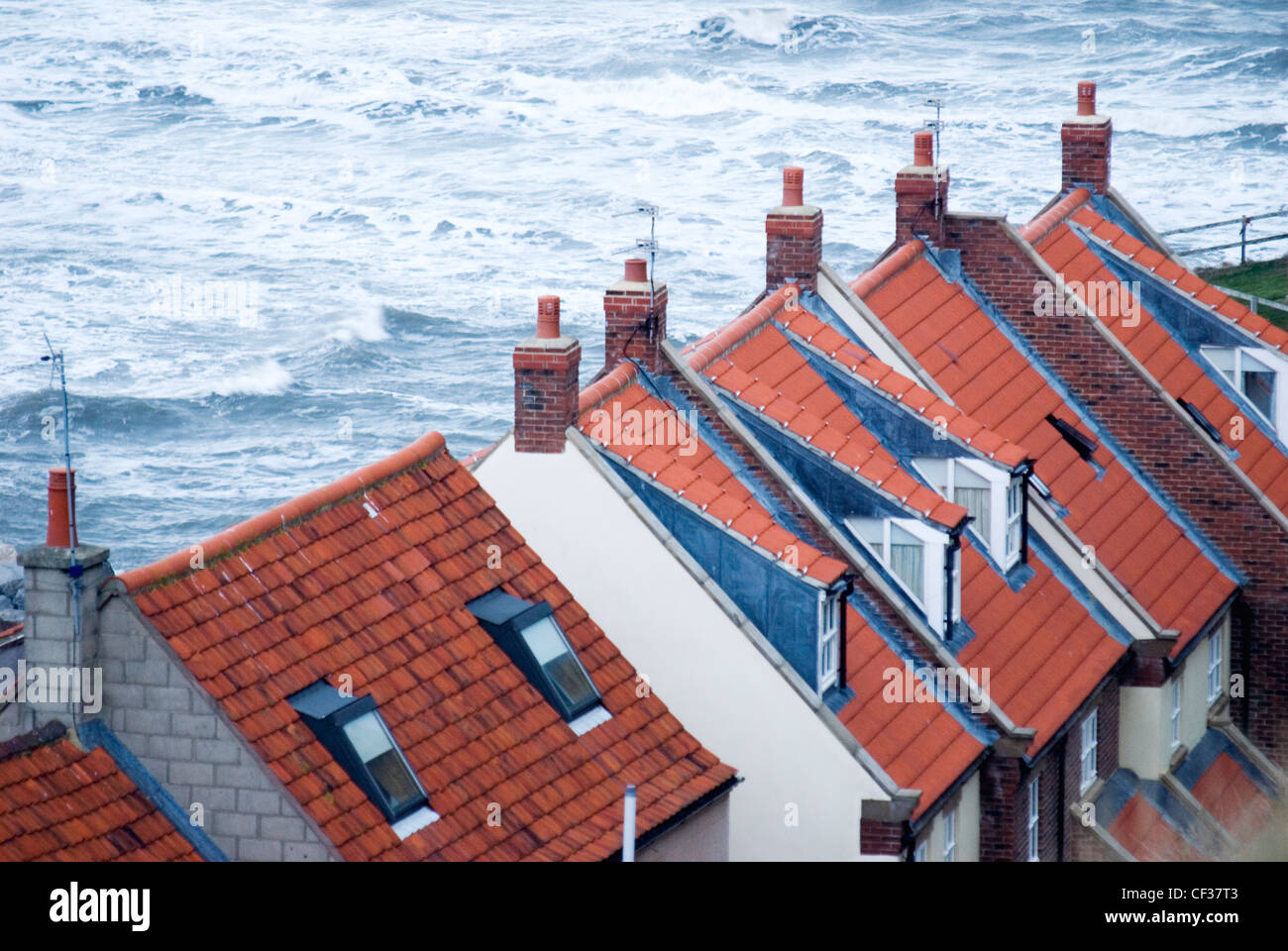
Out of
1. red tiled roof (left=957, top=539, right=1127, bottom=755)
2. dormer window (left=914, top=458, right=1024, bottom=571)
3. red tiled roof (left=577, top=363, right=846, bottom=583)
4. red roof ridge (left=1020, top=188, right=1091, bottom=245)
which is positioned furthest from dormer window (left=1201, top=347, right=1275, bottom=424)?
red tiled roof (left=577, top=363, right=846, bottom=583)

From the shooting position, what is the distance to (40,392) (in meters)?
78.1

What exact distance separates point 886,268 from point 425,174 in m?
80.6

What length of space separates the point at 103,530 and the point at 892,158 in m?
52.6

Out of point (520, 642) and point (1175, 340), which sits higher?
point (1175, 340)

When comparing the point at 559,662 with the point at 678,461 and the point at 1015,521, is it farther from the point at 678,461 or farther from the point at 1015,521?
the point at 1015,521

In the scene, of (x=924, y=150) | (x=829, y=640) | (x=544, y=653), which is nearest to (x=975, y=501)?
(x=829, y=640)

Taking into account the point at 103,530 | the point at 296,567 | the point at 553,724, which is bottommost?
the point at 103,530

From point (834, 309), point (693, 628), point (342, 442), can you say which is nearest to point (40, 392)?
point (342, 442)

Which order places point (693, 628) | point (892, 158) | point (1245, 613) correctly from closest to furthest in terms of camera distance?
point (693, 628) < point (1245, 613) < point (892, 158)

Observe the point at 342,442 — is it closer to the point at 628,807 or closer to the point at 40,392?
the point at 40,392

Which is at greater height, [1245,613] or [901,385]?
[901,385]

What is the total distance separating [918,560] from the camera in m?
25.4

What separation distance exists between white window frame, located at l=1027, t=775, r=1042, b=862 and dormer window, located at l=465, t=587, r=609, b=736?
6.40 metres

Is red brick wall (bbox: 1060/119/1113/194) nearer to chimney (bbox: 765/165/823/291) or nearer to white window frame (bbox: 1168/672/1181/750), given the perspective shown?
chimney (bbox: 765/165/823/291)
